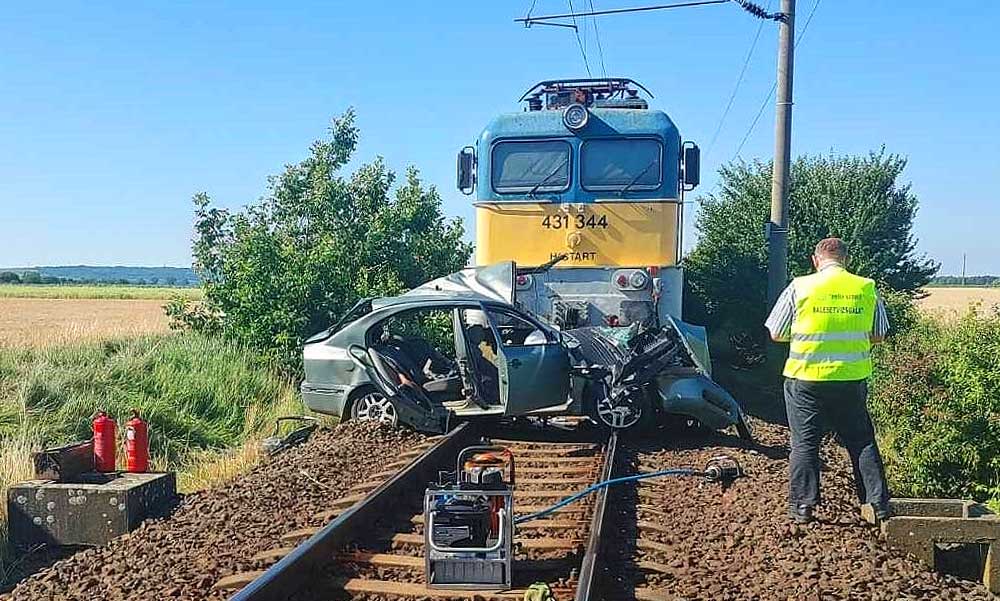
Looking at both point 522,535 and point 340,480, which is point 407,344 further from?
point 522,535

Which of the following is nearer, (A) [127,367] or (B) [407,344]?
(B) [407,344]

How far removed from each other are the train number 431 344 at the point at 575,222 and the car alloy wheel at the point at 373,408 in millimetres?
3522

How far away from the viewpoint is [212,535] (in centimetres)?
613

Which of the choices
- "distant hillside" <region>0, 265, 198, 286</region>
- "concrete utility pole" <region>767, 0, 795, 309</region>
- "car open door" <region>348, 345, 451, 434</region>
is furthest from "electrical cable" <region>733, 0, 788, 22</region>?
"distant hillside" <region>0, 265, 198, 286</region>

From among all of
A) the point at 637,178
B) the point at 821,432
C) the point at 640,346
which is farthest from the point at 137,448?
the point at 637,178

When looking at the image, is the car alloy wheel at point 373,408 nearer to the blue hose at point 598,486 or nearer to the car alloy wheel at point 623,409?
the car alloy wheel at point 623,409

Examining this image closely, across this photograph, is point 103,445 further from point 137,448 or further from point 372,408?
point 372,408

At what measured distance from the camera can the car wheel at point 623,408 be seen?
375 inches

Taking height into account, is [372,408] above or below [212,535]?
above

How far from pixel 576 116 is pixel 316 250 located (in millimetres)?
5871

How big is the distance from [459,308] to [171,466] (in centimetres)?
351

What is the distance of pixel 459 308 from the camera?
9.76 metres

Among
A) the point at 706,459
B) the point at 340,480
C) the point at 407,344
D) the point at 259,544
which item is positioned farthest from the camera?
A: the point at 407,344

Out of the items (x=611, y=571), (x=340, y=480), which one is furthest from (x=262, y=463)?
(x=611, y=571)
